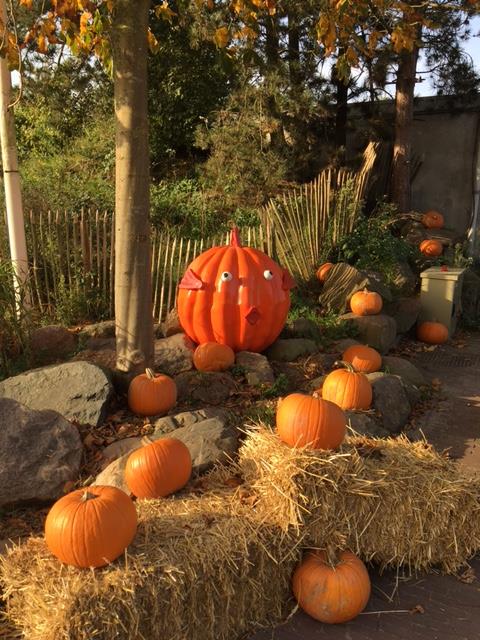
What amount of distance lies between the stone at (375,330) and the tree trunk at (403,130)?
5.28 meters

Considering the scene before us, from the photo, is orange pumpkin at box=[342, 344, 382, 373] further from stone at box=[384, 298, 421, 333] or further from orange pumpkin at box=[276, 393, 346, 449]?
orange pumpkin at box=[276, 393, 346, 449]

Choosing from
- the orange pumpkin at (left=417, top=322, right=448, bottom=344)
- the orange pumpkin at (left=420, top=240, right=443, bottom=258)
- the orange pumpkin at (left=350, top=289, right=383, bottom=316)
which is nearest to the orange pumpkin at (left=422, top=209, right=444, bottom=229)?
the orange pumpkin at (left=420, top=240, right=443, bottom=258)

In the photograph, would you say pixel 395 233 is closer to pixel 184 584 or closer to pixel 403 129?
pixel 403 129

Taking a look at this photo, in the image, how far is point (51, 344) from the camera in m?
5.63

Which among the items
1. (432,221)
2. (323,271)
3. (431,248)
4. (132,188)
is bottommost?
(323,271)

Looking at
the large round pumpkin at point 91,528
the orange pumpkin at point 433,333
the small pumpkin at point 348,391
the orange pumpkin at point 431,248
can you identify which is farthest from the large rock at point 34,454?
the orange pumpkin at point 431,248

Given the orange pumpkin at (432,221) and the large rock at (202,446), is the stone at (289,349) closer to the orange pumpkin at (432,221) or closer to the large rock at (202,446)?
the large rock at (202,446)

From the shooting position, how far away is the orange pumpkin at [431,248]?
10227 millimetres

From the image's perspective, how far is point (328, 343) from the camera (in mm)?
6473

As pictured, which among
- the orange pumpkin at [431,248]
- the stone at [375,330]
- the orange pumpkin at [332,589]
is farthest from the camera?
the orange pumpkin at [431,248]

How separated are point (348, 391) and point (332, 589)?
1.93 meters

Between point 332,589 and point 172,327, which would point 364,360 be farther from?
point 332,589

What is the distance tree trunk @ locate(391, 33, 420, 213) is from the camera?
1068cm

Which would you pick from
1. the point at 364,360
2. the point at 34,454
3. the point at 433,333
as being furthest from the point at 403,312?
the point at 34,454
